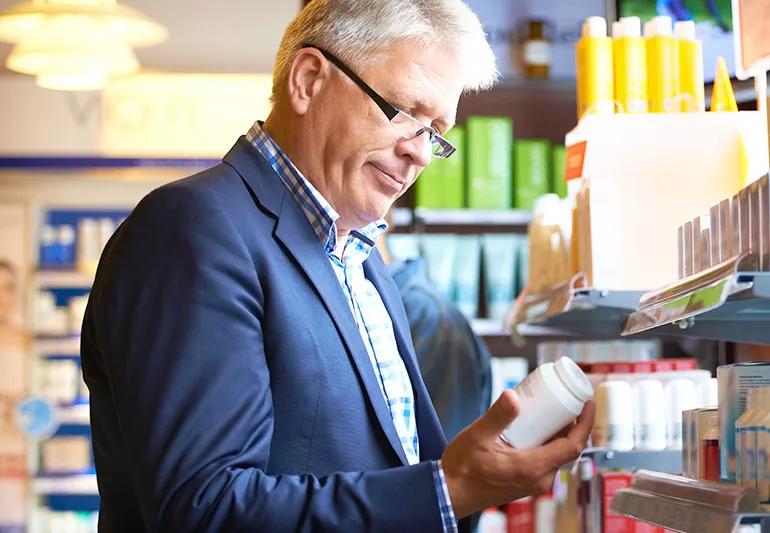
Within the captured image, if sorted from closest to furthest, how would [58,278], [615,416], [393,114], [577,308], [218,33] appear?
1. [393,114]
2. [615,416]
3. [577,308]
4. [58,278]
5. [218,33]

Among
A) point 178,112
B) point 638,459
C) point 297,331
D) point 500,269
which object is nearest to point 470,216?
point 500,269

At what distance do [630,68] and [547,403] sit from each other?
1.58 m

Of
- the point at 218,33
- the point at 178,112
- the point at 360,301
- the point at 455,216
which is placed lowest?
the point at 360,301

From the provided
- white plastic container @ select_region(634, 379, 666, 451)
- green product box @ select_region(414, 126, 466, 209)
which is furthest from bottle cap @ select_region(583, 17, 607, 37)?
green product box @ select_region(414, 126, 466, 209)

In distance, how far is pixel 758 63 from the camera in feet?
7.41

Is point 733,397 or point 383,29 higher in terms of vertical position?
point 383,29

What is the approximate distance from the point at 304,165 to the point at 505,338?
13.0 feet

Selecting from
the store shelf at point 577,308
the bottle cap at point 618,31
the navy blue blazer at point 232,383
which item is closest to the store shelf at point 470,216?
the store shelf at point 577,308

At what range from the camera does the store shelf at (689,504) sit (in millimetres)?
1690

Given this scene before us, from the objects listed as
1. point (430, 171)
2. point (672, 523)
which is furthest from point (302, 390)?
point (430, 171)

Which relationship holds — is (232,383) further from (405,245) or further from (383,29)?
(405,245)

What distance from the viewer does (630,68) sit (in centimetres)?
313

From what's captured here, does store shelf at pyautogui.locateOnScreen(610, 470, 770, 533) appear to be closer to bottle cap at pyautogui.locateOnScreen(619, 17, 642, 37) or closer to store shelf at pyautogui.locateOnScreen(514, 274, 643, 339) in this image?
store shelf at pyautogui.locateOnScreen(514, 274, 643, 339)

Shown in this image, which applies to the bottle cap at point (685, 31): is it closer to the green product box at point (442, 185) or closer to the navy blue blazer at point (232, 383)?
the navy blue blazer at point (232, 383)
